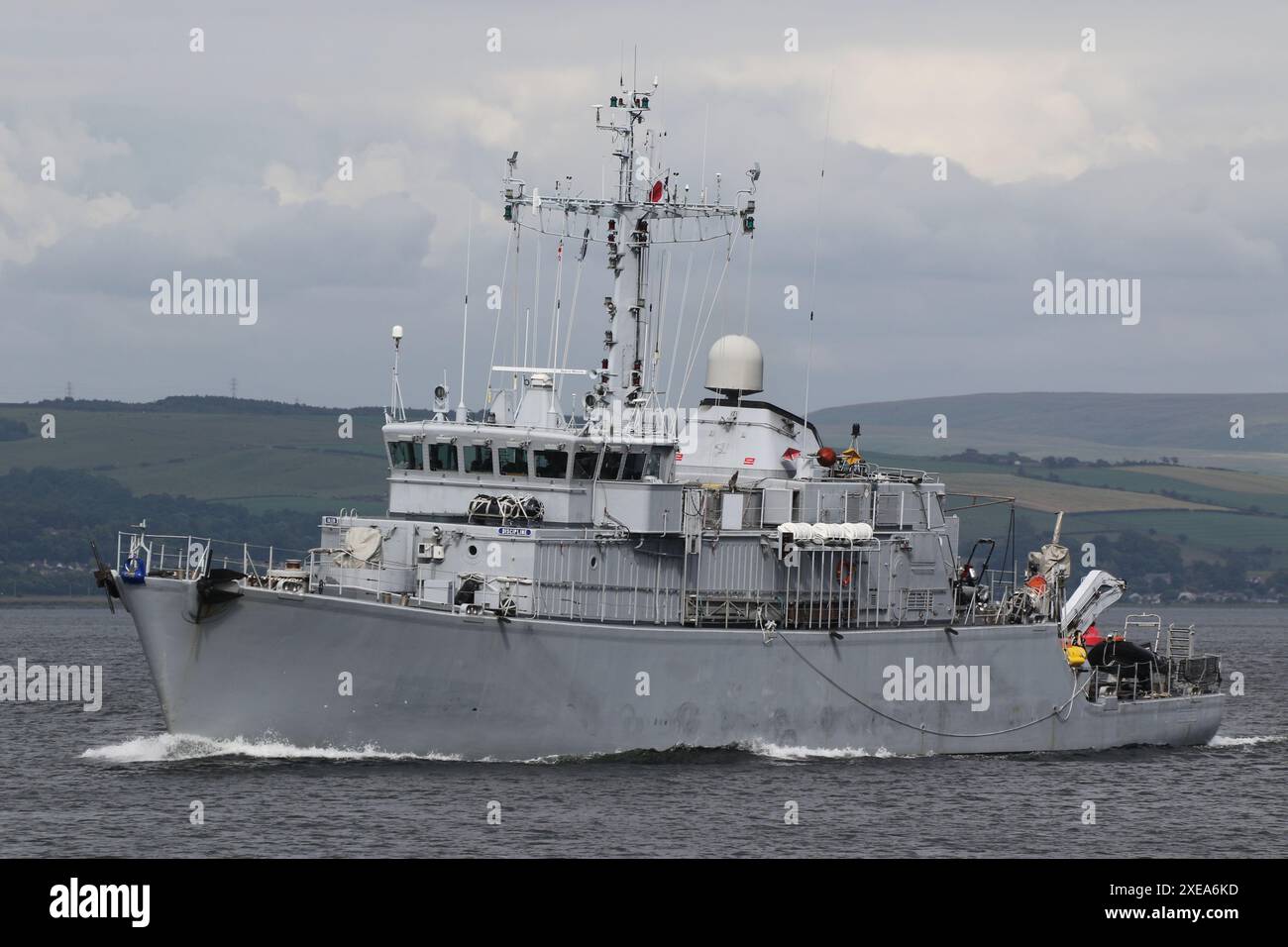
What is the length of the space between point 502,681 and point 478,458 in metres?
4.39

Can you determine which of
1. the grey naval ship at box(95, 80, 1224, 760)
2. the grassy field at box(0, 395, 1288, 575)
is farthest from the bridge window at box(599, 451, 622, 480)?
the grassy field at box(0, 395, 1288, 575)

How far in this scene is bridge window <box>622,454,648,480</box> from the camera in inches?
1283

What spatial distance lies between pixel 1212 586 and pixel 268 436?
73899 millimetres

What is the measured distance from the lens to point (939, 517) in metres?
37.4

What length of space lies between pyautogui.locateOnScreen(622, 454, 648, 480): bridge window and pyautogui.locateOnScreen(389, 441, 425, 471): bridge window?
3.63 m

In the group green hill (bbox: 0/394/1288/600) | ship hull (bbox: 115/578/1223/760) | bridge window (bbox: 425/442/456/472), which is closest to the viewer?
ship hull (bbox: 115/578/1223/760)

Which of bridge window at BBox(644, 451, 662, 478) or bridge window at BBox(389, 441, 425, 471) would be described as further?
bridge window at BBox(644, 451, 662, 478)

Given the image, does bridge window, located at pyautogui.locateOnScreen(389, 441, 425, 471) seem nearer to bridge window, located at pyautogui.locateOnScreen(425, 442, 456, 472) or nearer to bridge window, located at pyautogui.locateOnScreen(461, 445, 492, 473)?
bridge window, located at pyautogui.locateOnScreen(425, 442, 456, 472)

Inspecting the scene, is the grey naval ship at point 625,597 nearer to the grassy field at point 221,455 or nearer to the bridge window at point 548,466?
the bridge window at point 548,466

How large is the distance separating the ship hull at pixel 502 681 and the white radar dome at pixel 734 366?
625cm

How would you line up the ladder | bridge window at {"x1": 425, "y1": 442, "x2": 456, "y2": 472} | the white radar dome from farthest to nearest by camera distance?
the ladder → the white radar dome → bridge window at {"x1": 425, "y1": 442, "x2": 456, "y2": 472}

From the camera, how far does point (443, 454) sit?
32.3 meters

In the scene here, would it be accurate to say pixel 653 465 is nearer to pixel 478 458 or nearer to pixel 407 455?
pixel 478 458

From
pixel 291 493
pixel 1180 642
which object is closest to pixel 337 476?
pixel 291 493
